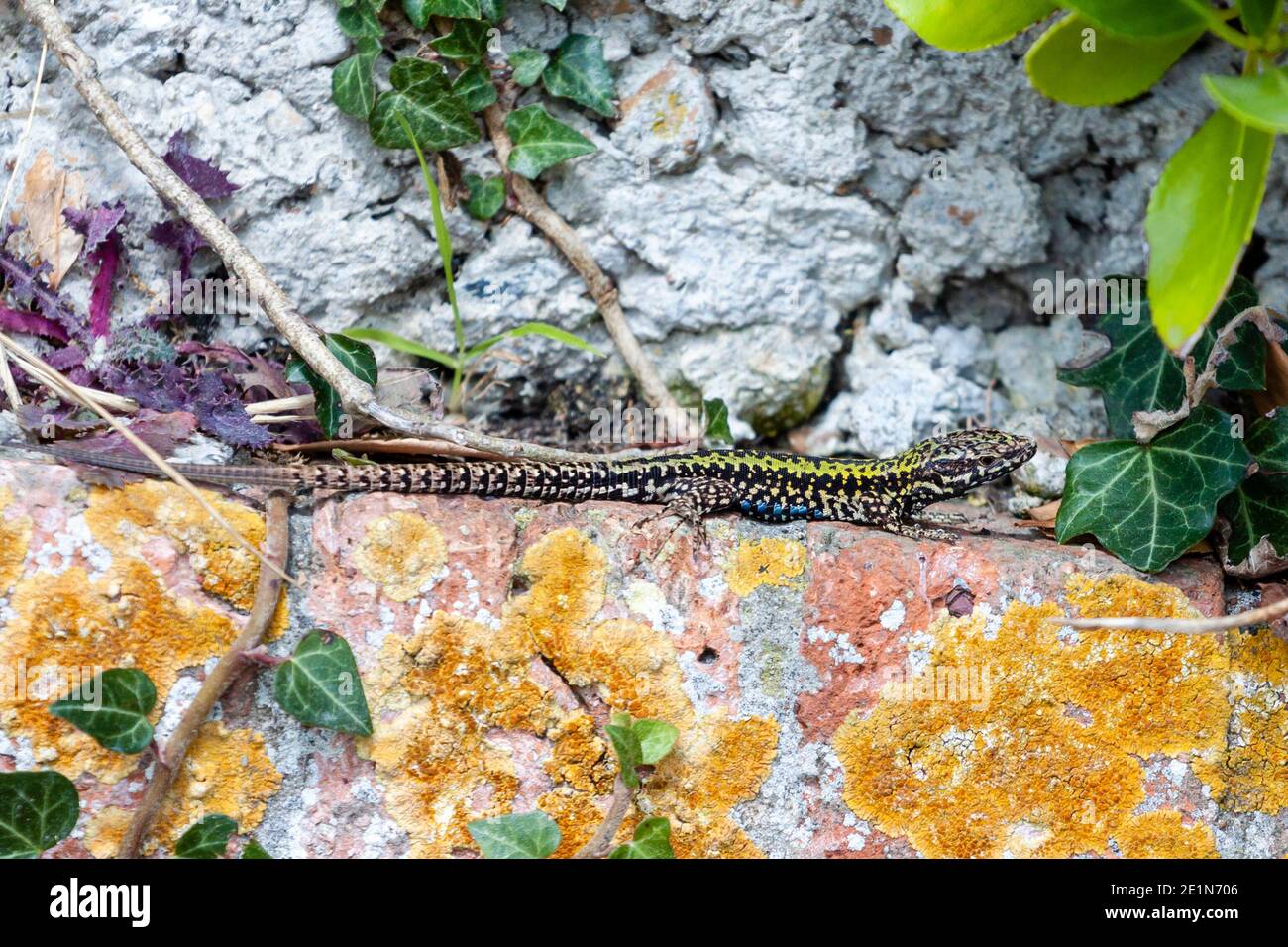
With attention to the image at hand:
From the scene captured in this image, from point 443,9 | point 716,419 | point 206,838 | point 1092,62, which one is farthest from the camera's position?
point 716,419

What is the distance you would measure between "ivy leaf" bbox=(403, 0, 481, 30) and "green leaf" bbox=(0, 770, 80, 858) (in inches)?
105

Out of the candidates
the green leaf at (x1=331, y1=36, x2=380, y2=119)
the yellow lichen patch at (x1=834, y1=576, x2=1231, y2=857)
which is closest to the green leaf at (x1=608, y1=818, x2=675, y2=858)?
the yellow lichen patch at (x1=834, y1=576, x2=1231, y2=857)

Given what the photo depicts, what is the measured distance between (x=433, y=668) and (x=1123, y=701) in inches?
79.5

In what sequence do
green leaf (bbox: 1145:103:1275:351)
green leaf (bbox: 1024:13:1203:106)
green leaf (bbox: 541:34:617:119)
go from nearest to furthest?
green leaf (bbox: 1145:103:1275:351) → green leaf (bbox: 1024:13:1203:106) → green leaf (bbox: 541:34:617:119)

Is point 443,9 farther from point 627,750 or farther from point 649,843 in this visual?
point 649,843

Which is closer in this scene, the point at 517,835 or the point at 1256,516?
the point at 517,835

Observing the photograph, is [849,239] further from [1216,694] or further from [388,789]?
[388,789]

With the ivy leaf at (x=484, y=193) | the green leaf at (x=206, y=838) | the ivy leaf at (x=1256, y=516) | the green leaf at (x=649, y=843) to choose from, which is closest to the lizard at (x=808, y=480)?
the ivy leaf at (x=1256, y=516)

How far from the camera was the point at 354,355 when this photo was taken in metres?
3.76

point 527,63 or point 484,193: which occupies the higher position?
point 527,63

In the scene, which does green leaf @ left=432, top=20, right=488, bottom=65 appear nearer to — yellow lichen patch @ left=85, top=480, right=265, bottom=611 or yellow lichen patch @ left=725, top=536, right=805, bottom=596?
yellow lichen patch @ left=85, top=480, right=265, bottom=611

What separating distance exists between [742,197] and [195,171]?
78.3 inches

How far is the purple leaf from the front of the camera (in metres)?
3.81

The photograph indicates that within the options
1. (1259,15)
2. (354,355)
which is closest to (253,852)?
(354,355)
